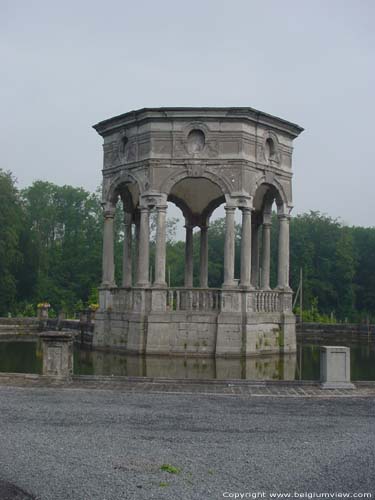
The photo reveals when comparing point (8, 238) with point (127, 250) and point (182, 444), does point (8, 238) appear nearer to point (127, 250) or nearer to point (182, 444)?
point (127, 250)

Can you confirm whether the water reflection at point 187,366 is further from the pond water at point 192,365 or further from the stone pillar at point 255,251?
the stone pillar at point 255,251

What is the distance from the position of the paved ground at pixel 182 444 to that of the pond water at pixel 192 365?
3.98m

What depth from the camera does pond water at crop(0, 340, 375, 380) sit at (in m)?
16.5

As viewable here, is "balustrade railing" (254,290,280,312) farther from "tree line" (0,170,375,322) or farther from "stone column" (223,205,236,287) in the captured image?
"tree line" (0,170,375,322)

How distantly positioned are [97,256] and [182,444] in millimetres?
51252

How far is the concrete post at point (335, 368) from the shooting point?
13688mm

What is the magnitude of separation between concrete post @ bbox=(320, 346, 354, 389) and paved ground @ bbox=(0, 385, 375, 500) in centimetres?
105

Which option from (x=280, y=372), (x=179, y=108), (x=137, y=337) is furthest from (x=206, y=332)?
(x=179, y=108)

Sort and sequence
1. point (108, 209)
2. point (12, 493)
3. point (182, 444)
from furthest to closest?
point (108, 209), point (182, 444), point (12, 493)

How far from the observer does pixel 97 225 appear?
208 ft

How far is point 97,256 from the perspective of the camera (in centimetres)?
5881

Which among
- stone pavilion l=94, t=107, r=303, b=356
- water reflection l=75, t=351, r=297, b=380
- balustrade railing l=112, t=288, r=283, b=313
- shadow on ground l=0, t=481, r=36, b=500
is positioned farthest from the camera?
balustrade railing l=112, t=288, r=283, b=313

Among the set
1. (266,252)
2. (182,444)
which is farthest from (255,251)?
(182,444)

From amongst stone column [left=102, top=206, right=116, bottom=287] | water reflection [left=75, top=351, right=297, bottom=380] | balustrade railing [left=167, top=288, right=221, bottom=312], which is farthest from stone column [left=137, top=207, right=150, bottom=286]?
water reflection [left=75, top=351, right=297, bottom=380]
